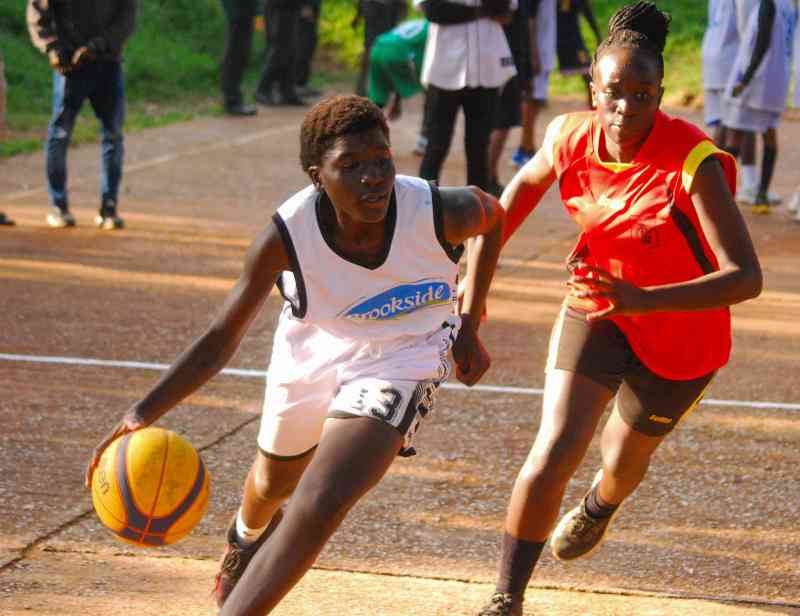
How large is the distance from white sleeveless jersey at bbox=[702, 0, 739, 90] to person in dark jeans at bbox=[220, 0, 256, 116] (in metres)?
6.52

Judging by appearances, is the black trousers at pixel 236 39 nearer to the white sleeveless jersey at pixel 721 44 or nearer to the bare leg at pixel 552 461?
the white sleeveless jersey at pixel 721 44

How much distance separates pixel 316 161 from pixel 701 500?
7.56 feet

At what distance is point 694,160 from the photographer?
13.7 feet

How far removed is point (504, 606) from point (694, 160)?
1392mm

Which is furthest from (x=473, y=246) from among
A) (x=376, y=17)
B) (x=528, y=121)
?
(x=376, y=17)

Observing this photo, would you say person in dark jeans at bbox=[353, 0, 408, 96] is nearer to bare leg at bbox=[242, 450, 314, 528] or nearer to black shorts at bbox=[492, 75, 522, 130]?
black shorts at bbox=[492, 75, 522, 130]

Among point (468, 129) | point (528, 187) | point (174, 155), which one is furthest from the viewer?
point (174, 155)

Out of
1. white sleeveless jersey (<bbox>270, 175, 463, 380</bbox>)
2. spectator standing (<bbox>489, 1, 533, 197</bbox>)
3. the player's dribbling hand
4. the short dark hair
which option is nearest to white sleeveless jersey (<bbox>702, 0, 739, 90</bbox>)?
spectator standing (<bbox>489, 1, 533, 197</bbox>)

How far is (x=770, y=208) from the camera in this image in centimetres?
1240

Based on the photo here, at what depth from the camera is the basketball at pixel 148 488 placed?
406 cm

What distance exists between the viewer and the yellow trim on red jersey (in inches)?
164

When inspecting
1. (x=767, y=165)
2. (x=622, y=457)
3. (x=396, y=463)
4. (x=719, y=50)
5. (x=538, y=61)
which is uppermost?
(x=622, y=457)

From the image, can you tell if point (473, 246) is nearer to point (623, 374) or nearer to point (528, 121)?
point (623, 374)

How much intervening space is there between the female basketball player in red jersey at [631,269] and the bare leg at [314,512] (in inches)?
24.9
